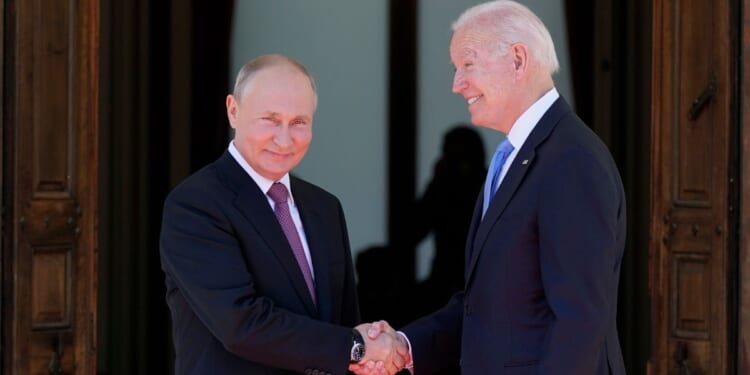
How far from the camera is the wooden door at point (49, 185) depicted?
186 inches

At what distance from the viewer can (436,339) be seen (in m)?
3.84

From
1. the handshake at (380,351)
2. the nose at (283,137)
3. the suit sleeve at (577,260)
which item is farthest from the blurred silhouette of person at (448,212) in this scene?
the suit sleeve at (577,260)

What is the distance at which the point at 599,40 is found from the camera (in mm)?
6426

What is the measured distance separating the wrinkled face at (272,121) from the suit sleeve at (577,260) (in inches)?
30.6

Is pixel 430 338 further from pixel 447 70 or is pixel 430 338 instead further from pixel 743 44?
pixel 447 70

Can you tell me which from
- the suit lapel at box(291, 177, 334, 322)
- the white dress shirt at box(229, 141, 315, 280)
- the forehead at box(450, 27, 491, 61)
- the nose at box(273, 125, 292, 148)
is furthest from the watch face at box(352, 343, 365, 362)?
the forehead at box(450, 27, 491, 61)

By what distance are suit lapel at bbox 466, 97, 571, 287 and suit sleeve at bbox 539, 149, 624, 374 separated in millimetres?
117

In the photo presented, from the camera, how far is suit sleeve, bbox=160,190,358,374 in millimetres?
3301

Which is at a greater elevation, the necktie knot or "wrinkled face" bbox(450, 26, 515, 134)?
"wrinkled face" bbox(450, 26, 515, 134)

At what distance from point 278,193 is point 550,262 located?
0.88m

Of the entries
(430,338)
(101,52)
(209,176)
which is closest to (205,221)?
(209,176)

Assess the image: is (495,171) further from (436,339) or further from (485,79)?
(436,339)

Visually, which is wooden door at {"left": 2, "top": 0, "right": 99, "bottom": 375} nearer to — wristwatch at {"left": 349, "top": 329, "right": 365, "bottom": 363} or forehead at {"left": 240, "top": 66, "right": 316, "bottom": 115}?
forehead at {"left": 240, "top": 66, "right": 316, "bottom": 115}

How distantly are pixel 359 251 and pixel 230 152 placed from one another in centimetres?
316
